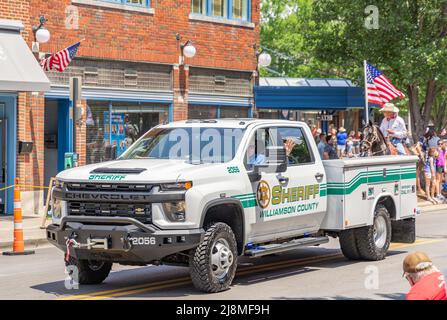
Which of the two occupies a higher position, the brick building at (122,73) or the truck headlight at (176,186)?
the brick building at (122,73)

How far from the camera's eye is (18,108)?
22.0 m

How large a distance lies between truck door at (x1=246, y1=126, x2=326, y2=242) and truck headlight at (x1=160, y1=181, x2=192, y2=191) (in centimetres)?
121

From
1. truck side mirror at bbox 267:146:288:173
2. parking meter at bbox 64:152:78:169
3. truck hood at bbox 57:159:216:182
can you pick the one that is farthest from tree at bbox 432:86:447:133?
truck hood at bbox 57:159:216:182

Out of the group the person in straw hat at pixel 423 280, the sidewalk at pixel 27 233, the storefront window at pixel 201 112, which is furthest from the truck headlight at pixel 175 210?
→ the storefront window at pixel 201 112

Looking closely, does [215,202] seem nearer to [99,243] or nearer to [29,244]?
[99,243]

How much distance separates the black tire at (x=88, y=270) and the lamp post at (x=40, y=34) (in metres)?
10.8

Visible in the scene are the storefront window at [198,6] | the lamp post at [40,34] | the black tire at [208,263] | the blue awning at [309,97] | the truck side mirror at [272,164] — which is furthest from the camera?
the blue awning at [309,97]

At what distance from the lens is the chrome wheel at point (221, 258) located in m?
11.0

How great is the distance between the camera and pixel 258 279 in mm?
12305

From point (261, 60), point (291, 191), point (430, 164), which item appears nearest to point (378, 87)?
point (430, 164)

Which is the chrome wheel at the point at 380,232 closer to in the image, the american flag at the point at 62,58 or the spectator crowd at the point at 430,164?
the american flag at the point at 62,58

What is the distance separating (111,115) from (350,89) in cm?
891

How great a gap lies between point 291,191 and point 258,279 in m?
1.23
